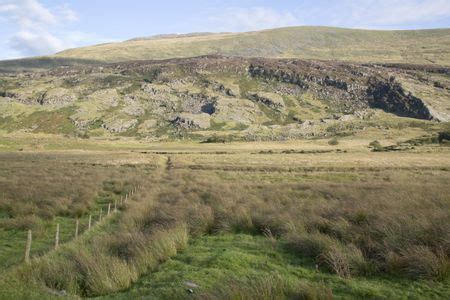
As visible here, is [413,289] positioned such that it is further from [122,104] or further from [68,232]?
[122,104]

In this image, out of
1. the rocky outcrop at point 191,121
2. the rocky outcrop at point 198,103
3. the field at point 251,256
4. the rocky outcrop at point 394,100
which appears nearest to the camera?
the field at point 251,256

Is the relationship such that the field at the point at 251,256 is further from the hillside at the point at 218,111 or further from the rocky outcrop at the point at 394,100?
the rocky outcrop at the point at 394,100

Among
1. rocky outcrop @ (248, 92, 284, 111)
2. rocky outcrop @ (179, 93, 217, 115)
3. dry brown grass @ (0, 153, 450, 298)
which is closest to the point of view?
dry brown grass @ (0, 153, 450, 298)

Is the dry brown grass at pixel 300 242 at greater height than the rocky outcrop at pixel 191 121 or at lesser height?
greater

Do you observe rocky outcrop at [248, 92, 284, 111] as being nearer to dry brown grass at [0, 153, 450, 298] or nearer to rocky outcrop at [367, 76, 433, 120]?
rocky outcrop at [367, 76, 433, 120]

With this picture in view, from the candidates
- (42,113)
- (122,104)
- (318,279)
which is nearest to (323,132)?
(122,104)

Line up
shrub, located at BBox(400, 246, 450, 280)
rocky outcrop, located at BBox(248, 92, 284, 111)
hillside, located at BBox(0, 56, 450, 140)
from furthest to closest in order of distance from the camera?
rocky outcrop, located at BBox(248, 92, 284, 111), hillside, located at BBox(0, 56, 450, 140), shrub, located at BBox(400, 246, 450, 280)

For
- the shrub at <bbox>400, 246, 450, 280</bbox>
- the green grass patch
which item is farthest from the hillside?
the shrub at <bbox>400, 246, 450, 280</bbox>

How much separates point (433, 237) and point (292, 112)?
18006 centimetres

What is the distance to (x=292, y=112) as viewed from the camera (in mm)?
186875

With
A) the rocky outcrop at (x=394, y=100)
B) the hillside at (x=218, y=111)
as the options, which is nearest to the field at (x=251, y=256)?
the hillside at (x=218, y=111)

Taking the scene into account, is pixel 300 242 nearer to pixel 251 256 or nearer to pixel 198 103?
pixel 251 256

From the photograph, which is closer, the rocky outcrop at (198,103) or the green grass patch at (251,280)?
the green grass patch at (251,280)

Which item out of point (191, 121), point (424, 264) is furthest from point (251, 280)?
point (191, 121)
